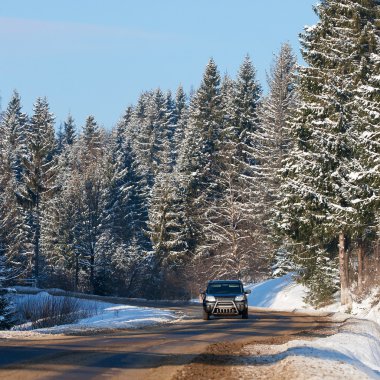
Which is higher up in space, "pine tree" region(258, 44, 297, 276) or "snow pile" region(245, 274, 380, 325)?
"pine tree" region(258, 44, 297, 276)

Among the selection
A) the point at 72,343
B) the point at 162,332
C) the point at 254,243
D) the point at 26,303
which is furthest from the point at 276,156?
the point at 72,343

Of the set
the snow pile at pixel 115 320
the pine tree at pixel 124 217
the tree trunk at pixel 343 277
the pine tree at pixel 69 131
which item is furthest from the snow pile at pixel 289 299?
the pine tree at pixel 69 131

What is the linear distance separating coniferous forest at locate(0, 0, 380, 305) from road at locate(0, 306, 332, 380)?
41.7 feet

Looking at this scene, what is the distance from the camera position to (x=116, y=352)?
16.5 m

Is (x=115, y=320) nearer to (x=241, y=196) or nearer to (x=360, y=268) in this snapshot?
(x=360, y=268)

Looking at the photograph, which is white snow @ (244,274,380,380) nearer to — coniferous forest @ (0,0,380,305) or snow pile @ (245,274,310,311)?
coniferous forest @ (0,0,380,305)

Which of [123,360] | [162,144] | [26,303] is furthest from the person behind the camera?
[162,144]

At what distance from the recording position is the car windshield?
32.6 metres

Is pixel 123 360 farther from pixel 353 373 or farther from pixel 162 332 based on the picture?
pixel 162 332

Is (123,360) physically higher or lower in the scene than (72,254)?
lower

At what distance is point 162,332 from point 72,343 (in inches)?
221

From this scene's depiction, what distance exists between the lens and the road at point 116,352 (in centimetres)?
1299

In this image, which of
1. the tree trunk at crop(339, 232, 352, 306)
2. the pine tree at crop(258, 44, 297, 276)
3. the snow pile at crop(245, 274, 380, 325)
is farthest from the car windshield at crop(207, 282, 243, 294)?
the pine tree at crop(258, 44, 297, 276)

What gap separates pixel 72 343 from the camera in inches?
736
